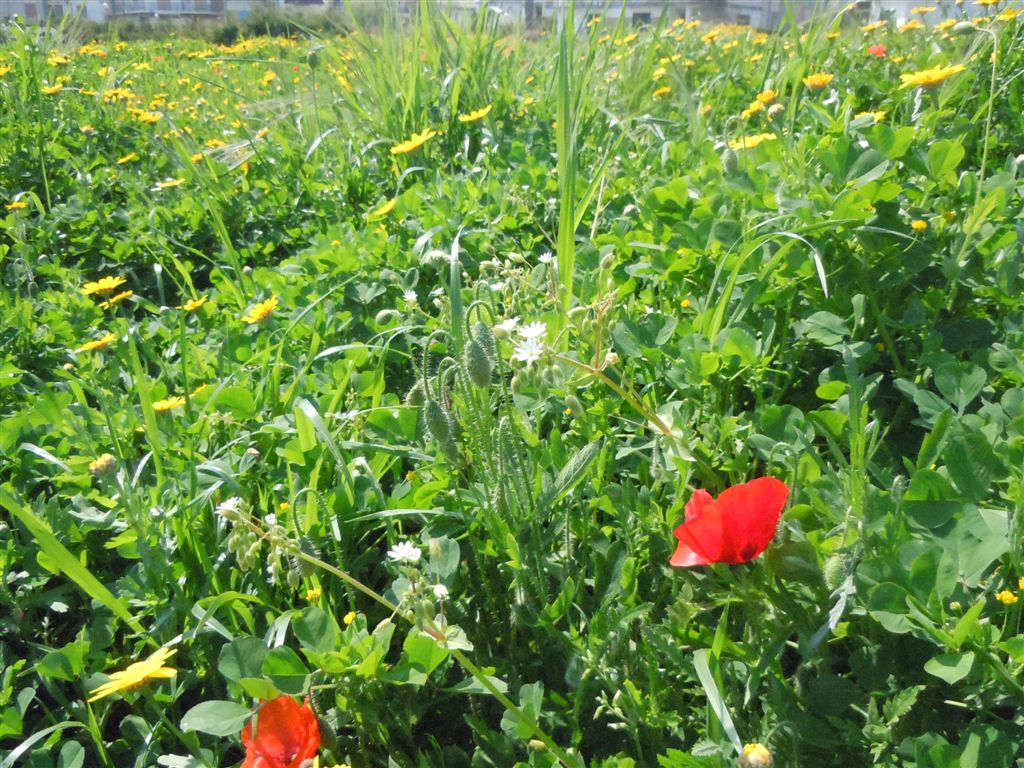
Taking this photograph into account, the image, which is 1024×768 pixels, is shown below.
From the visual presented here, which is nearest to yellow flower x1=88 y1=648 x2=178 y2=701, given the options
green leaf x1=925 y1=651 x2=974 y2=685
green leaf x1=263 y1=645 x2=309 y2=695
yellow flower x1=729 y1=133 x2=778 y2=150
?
green leaf x1=263 y1=645 x2=309 y2=695

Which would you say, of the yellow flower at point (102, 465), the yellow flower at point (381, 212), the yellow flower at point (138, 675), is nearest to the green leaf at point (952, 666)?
the yellow flower at point (138, 675)

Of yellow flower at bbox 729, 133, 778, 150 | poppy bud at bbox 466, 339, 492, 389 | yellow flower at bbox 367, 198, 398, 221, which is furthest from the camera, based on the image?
yellow flower at bbox 367, 198, 398, 221

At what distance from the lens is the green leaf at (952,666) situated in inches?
34.7

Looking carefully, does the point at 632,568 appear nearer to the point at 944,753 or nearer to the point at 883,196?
the point at 944,753

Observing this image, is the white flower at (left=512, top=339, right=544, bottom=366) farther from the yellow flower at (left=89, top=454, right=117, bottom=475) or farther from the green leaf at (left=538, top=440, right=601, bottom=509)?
the yellow flower at (left=89, top=454, right=117, bottom=475)

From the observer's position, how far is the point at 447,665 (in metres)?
1.23

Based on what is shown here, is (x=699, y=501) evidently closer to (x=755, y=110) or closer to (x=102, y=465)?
(x=102, y=465)

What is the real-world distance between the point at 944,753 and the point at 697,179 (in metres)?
1.50

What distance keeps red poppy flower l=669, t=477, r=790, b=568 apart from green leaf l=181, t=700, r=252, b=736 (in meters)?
0.57

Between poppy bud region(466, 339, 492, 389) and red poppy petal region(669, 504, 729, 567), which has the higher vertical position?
poppy bud region(466, 339, 492, 389)

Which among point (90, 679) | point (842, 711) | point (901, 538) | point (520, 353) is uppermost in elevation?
point (520, 353)

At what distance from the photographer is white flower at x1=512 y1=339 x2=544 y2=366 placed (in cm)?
110

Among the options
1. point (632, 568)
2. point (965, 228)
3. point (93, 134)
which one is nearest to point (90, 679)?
point (632, 568)

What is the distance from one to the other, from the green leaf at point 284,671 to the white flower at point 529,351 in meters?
0.45
